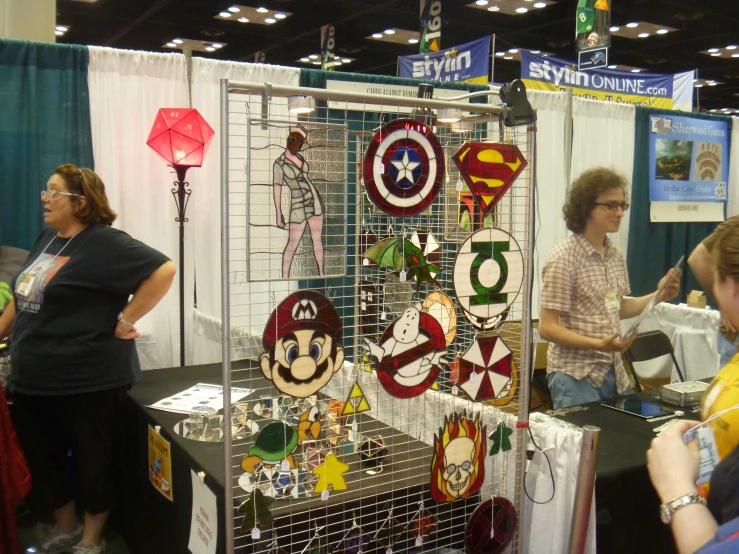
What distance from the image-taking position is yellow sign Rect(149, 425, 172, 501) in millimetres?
1932

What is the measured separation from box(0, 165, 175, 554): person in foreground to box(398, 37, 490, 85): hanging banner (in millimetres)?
3496

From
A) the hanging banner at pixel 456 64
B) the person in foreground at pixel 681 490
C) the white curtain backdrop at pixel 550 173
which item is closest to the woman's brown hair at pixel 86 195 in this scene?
the person in foreground at pixel 681 490

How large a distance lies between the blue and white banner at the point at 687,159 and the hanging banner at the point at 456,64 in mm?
1431

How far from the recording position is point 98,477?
2.15 m

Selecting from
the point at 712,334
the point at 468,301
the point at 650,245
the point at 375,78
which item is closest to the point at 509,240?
the point at 468,301

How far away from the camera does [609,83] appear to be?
5434 mm

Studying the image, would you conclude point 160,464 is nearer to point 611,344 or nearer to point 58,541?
point 58,541

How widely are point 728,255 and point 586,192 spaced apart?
47.4 inches

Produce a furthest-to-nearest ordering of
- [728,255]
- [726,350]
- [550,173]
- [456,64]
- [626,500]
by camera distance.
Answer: [456,64]
[550,173]
[726,350]
[626,500]
[728,255]

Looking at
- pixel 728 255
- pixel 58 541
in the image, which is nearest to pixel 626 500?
pixel 728 255

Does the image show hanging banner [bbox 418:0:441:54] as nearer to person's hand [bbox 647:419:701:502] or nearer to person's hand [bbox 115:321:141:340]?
person's hand [bbox 115:321:141:340]

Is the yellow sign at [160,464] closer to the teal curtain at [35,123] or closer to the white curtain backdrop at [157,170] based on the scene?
the white curtain backdrop at [157,170]

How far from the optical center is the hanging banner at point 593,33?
16.4ft

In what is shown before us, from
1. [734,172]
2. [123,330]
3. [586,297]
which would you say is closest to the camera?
[123,330]
